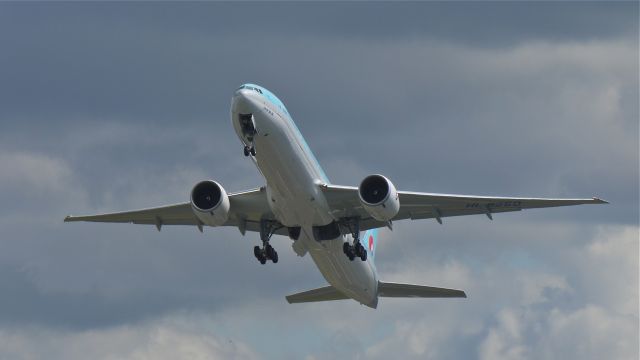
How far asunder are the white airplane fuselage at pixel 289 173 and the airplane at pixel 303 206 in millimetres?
36

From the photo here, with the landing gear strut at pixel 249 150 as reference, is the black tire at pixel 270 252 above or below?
below

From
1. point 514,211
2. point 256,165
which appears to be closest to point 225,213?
point 256,165

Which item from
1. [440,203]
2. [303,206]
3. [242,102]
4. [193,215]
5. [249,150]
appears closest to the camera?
[242,102]

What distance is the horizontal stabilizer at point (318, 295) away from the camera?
63.6 metres

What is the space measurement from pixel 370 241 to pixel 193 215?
9.41 m

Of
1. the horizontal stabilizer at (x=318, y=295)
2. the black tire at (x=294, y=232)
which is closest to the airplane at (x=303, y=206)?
the black tire at (x=294, y=232)

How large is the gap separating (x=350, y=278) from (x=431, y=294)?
17.7ft

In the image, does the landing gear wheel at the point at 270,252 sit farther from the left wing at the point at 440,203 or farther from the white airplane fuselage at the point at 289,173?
the left wing at the point at 440,203

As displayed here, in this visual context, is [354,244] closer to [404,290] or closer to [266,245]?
[266,245]

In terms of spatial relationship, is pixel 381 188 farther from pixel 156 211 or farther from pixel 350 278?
pixel 156 211

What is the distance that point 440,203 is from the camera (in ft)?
181

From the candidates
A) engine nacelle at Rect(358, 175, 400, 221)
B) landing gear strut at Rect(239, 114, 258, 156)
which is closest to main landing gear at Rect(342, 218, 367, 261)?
engine nacelle at Rect(358, 175, 400, 221)

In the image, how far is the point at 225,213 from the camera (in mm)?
53562

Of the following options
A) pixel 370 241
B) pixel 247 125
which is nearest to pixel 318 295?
pixel 370 241
